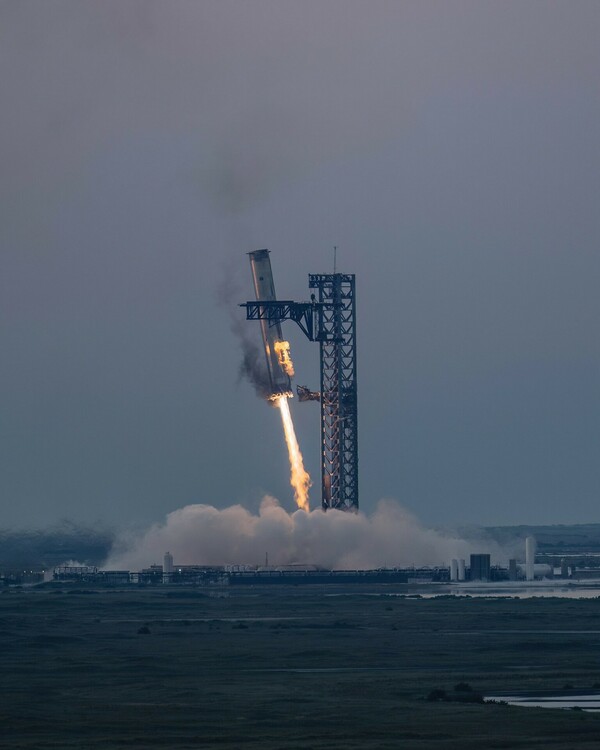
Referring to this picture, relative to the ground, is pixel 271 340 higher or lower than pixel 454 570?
higher

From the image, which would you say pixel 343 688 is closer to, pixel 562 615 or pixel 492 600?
pixel 562 615

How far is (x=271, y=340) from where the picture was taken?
497 feet

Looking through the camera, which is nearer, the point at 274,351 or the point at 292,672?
the point at 292,672

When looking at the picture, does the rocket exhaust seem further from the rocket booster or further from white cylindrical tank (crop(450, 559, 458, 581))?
white cylindrical tank (crop(450, 559, 458, 581))

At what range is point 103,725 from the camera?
6084cm

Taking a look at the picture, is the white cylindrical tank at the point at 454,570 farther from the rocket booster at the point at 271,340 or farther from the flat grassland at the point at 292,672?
the flat grassland at the point at 292,672

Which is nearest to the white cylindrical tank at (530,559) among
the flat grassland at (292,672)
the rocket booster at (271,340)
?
the rocket booster at (271,340)

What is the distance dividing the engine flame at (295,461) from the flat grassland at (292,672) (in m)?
25.6

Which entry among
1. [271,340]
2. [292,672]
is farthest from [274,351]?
[292,672]

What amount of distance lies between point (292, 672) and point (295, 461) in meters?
77.1

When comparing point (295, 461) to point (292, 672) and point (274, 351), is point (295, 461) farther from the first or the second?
point (292, 672)

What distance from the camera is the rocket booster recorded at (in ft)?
494

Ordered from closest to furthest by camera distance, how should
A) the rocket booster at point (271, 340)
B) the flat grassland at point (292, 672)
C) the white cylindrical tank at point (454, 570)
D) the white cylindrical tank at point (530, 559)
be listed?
the flat grassland at point (292, 672), the rocket booster at point (271, 340), the white cylindrical tank at point (454, 570), the white cylindrical tank at point (530, 559)

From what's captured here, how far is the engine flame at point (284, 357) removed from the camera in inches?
5950
